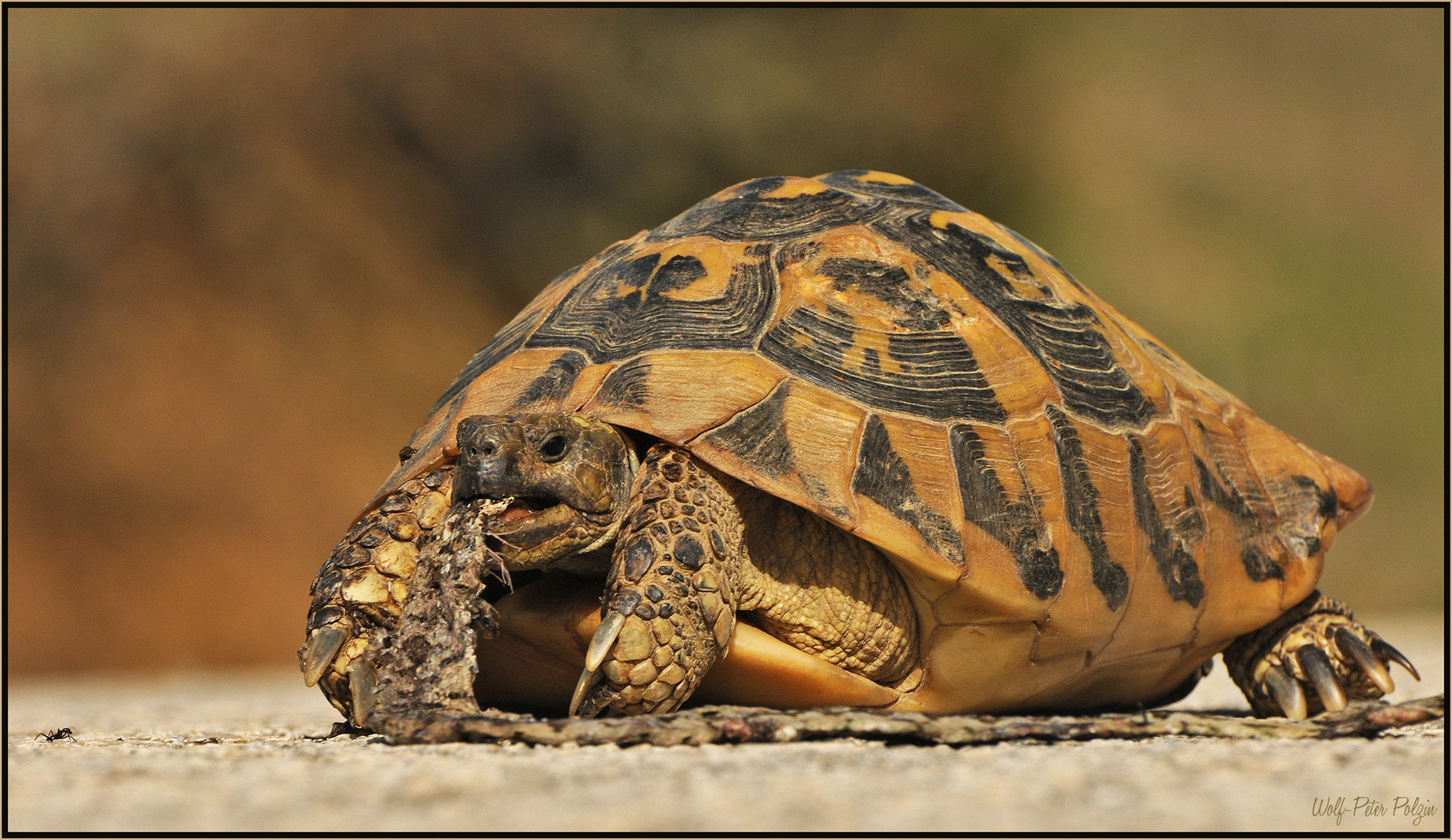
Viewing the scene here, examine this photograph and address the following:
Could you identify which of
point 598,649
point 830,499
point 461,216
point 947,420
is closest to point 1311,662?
point 947,420

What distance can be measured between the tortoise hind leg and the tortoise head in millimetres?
2296

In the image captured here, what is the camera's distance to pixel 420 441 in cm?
345

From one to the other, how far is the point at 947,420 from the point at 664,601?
37.2 inches

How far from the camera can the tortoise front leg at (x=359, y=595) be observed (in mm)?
2799

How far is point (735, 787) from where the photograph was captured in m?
1.70

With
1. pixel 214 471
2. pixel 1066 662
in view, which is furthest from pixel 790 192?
pixel 214 471

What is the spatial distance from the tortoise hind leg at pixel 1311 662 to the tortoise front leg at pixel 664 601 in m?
2.03

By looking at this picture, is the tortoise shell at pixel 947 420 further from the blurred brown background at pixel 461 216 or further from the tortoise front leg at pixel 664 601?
the blurred brown background at pixel 461 216

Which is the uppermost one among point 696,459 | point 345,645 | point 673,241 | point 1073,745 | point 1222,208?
point 1222,208

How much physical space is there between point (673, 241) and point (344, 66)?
1255 centimetres

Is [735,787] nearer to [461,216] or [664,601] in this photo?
[664,601]

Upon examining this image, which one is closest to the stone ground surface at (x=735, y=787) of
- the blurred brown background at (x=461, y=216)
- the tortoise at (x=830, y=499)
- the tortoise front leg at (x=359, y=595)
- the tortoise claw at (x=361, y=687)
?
the tortoise claw at (x=361, y=687)

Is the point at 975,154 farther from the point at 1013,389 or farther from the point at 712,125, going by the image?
the point at 1013,389

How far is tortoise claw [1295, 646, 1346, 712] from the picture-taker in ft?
12.1
